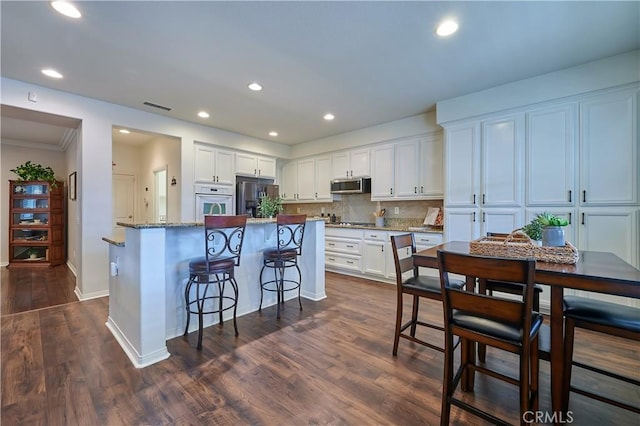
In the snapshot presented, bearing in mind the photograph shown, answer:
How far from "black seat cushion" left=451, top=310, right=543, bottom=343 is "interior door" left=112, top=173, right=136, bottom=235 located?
7.54 m

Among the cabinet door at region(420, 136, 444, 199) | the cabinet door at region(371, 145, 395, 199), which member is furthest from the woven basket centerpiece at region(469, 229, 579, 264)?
the cabinet door at region(371, 145, 395, 199)

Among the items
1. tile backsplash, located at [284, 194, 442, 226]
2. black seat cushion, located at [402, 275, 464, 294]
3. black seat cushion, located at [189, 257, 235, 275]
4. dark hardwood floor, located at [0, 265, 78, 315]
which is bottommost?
dark hardwood floor, located at [0, 265, 78, 315]

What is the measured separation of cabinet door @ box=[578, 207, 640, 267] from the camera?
2.64 meters

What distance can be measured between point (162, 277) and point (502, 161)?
392 cm

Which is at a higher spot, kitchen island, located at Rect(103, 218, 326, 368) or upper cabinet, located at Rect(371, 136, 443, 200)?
upper cabinet, located at Rect(371, 136, 443, 200)

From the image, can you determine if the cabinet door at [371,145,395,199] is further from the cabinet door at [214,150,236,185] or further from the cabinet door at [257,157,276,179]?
the cabinet door at [214,150,236,185]

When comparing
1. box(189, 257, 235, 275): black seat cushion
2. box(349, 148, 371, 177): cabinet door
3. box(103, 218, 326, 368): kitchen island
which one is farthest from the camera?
box(349, 148, 371, 177): cabinet door

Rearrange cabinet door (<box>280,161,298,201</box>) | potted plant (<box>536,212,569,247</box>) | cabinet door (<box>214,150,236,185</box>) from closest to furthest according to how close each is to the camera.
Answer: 1. potted plant (<box>536,212,569,247</box>)
2. cabinet door (<box>214,150,236,185</box>)
3. cabinet door (<box>280,161,298,201</box>)

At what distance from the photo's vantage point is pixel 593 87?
2.75 meters

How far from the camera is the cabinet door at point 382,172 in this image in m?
4.66

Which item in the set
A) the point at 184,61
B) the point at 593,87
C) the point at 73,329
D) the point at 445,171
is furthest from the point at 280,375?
the point at 593,87

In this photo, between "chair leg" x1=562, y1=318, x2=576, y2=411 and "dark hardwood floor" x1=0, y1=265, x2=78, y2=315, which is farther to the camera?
"dark hardwood floor" x1=0, y1=265, x2=78, y2=315

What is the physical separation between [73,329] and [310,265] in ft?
8.40

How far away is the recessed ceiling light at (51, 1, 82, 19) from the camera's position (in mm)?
1950
